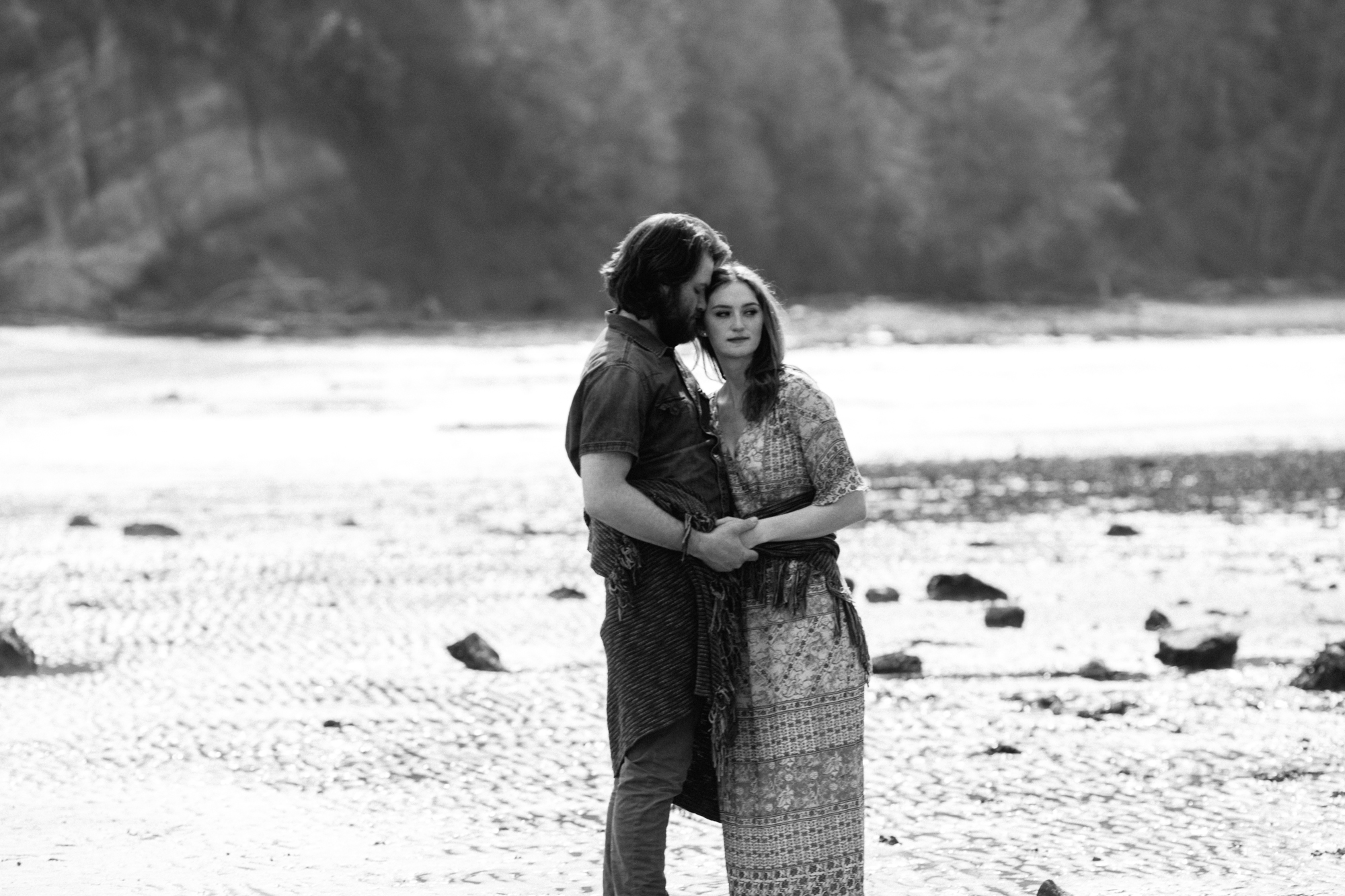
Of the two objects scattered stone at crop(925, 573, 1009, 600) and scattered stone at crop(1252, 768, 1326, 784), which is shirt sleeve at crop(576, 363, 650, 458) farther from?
scattered stone at crop(925, 573, 1009, 600)

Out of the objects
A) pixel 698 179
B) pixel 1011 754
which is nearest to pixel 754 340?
pixel 1011 754

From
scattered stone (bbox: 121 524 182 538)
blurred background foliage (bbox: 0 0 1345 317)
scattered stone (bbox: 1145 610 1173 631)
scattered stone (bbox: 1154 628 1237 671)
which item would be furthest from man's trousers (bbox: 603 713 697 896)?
blurred background foliage (bbox: 0 0 1345 317)

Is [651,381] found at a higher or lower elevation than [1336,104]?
lower

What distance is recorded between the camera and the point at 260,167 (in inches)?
2079

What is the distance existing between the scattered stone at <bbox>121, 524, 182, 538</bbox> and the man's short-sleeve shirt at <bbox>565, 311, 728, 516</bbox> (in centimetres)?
805

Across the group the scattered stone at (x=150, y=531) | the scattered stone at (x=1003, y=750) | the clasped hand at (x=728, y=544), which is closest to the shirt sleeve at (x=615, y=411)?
the clasped hand at (x=728, y=544)

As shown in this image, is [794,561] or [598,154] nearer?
[794,561]

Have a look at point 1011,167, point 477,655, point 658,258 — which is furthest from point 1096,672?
point 1011,167

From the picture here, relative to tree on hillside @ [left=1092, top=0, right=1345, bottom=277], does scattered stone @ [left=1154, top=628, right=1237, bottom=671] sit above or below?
below

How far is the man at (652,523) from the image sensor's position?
4.09m

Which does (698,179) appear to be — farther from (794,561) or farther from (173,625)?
(794,561)

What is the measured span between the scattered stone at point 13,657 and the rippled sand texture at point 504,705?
0.10 m

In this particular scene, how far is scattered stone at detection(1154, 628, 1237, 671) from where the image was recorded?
7.48 metres

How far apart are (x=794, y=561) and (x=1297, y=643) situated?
4.68m
